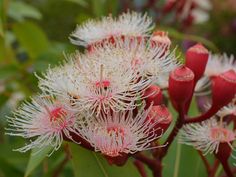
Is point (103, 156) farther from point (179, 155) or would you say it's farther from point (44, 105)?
point (179, 155)

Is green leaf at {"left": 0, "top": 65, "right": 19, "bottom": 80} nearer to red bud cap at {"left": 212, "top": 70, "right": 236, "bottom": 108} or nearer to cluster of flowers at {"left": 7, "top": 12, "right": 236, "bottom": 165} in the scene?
cluster of flowers at {"left": 7, "top": 12, "right": 236, "bottom": 165}

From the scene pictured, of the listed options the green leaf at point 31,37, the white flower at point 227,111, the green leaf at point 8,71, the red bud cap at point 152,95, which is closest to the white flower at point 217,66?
the white flower at point 227,111

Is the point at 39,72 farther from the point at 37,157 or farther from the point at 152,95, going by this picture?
the point at 152,95

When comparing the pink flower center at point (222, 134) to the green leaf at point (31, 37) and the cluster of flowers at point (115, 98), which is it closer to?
the cluster of flowers at point (115, 98)

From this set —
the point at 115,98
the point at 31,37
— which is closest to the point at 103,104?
the point at 115,98

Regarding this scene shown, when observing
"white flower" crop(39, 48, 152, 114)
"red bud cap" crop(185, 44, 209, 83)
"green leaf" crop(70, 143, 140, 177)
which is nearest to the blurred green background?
"green leaf" crop(70, 143, 140, 177)
